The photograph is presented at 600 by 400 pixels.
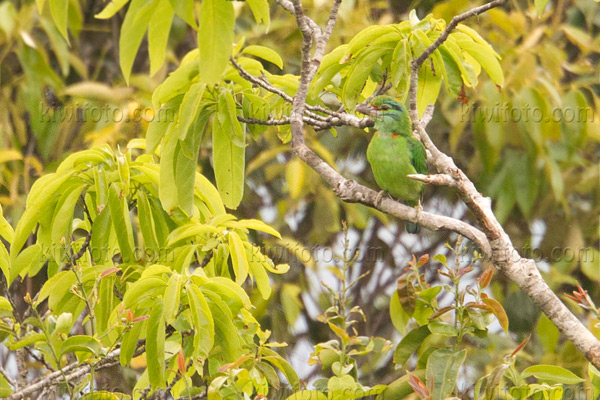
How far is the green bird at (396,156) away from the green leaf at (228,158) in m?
1.09

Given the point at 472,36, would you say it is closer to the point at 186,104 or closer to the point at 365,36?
the point at 365,36

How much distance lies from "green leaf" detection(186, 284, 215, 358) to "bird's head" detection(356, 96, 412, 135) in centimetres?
116

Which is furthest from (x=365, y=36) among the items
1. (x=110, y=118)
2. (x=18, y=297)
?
(x=18, y=297)

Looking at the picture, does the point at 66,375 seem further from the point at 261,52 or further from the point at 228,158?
the point at 261,52

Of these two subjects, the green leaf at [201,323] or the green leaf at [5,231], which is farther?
the green leaf at [5,231]

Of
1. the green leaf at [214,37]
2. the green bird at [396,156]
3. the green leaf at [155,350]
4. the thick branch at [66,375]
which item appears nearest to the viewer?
the green leaf at [214,37]

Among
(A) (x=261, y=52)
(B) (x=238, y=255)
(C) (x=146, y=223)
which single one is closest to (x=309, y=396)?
(B) (x=238, y=255)

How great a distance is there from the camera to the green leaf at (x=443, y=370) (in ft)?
8.08

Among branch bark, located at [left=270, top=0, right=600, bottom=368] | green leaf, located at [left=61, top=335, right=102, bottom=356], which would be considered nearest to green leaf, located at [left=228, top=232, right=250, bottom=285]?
branch bark, located at [left=270, top=0, right=600, bottom=368]

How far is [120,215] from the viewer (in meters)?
2.74

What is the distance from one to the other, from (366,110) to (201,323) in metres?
1.26

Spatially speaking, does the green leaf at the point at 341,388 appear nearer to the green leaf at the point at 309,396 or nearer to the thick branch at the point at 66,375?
the green leaf at the point at 309,396

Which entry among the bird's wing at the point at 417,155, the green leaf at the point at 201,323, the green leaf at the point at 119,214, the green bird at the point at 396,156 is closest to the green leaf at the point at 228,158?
the green leaf at the point at 119,214

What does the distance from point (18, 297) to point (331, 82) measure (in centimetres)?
332
